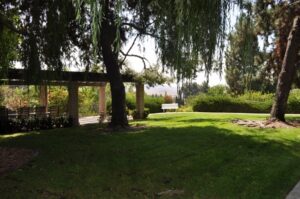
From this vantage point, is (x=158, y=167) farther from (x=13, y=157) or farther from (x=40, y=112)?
(x=40, y=112)

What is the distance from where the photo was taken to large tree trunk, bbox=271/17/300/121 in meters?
15.3

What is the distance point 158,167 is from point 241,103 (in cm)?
1867

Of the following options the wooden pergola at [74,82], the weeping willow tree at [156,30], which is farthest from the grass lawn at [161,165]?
the weeping willow tree at [156,30]

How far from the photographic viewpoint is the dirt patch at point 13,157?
1033 cm

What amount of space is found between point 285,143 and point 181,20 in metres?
8.04

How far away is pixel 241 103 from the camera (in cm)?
2758

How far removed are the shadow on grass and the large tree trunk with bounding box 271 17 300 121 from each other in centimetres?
297

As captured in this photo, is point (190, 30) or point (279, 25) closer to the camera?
point (190, 30)

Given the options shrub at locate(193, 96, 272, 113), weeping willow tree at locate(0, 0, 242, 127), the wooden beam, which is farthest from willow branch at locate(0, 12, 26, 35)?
shrub at locate(193, 96, 272, 113)

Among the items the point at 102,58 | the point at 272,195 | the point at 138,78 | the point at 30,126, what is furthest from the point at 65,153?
the point at 138,78

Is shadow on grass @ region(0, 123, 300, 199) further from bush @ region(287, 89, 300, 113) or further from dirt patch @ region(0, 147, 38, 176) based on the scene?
bush @ region(287, 89, 300, 113)

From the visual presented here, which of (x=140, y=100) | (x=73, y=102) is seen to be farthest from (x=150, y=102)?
(x=73, y=102)

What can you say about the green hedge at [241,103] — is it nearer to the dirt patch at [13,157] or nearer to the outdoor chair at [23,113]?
the outdoor chair at [23,113]

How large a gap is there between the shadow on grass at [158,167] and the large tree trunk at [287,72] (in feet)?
9.73
